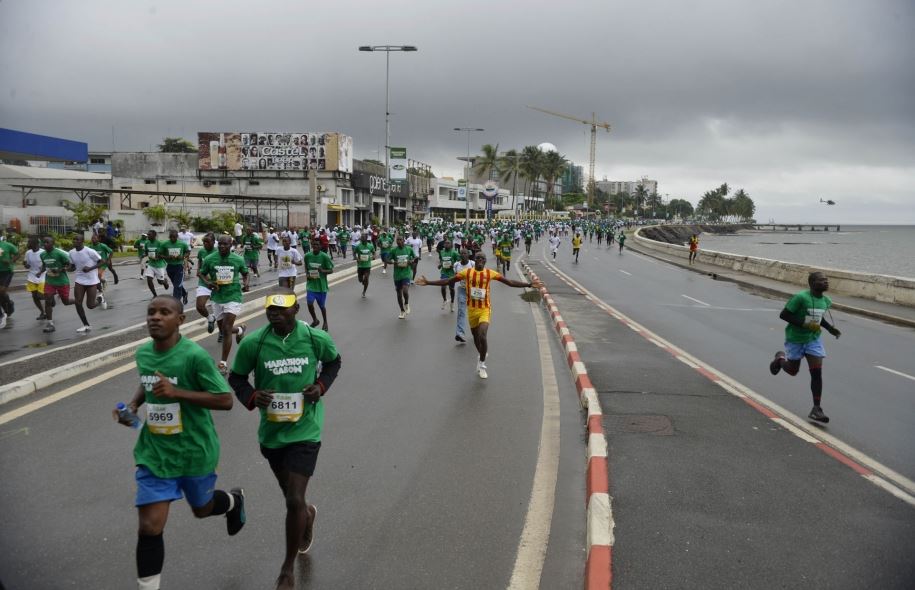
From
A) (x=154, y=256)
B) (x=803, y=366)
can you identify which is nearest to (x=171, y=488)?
(x=803, y=366)

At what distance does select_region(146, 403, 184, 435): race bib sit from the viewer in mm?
3490

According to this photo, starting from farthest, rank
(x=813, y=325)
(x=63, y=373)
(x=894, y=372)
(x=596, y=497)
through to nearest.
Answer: (x=894, y=372)
(x=63, y=373)
(x=813, y=325)
(x=596, y=497)

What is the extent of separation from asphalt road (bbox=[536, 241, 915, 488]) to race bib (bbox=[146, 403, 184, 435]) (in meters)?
Answer: 5.87

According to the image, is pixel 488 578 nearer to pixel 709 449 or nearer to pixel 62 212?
pixel 709 449

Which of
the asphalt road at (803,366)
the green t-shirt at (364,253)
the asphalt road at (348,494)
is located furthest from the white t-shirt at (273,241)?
the asphalt road at (348,494)

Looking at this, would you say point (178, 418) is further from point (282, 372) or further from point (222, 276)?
point (222, 276)

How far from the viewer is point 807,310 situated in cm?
695

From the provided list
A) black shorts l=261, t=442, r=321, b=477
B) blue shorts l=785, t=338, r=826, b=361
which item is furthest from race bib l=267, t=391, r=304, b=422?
blue shorts l=785, t=338, r=826, b=361

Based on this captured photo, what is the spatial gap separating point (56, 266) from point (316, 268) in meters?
4.59

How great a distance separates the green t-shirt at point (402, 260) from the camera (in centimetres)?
1351

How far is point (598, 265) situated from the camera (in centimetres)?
3428

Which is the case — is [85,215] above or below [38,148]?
below

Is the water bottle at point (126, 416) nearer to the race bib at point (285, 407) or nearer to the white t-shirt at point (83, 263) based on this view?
the race bib at point (285, 407)

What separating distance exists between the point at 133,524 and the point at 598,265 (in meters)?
31.7
